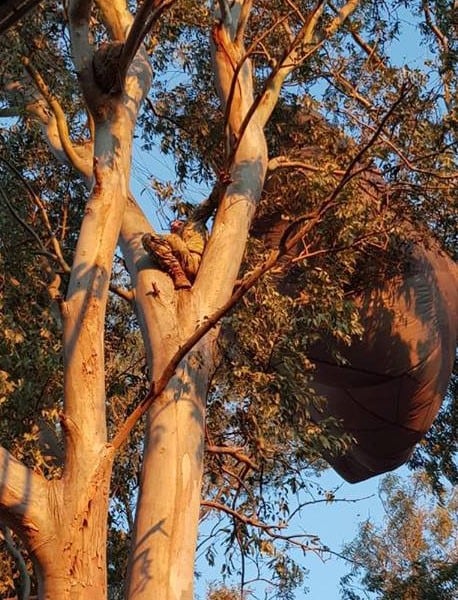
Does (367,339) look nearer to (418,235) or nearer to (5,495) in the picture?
(418,235)

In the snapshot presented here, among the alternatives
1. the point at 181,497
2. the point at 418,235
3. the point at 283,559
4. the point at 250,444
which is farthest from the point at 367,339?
the point at 181,497

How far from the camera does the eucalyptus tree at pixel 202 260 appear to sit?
391 cm

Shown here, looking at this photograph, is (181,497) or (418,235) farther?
(418,235)

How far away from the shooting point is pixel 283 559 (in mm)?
5953

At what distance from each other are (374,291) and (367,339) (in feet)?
1.17

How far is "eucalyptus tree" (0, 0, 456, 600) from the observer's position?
12.8 feet

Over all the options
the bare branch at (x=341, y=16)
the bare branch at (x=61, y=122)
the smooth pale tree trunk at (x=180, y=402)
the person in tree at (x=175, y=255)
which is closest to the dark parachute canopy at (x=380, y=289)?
the bare branch at (x=341, y=16)

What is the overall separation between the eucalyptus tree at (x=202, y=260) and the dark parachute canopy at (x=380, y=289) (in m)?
0.06

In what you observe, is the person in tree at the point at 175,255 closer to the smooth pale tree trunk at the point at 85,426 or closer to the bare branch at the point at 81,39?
the smooth pale tree trunk at the point at 85,426

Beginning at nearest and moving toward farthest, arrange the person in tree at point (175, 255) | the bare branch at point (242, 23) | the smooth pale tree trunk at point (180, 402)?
the smooth pale tree trunk at point (180, 402) < the person in tree at point (175, 255) < the bare branch at point (242, 23)

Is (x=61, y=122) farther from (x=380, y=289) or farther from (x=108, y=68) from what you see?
(x=380, y=289)

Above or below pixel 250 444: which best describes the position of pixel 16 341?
above

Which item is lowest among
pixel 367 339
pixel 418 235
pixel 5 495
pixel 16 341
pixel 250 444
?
pixel 5 495

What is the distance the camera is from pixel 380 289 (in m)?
7.37
